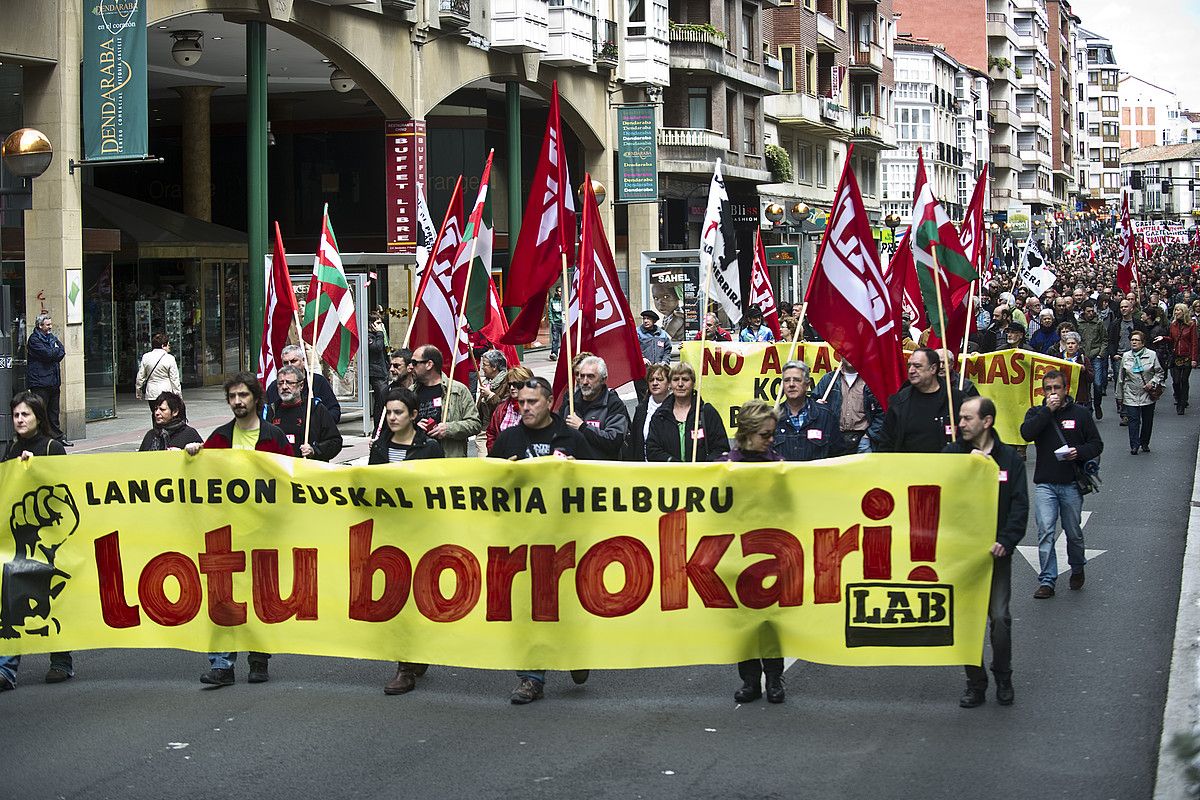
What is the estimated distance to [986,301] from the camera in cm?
3095

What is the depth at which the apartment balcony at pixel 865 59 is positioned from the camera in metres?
66.4

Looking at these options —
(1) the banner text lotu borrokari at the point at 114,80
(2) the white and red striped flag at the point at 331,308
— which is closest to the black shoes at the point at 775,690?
(2) the white and red striped flag at the point at 331,308

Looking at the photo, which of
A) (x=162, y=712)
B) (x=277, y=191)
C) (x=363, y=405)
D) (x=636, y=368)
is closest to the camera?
(x=162, y=712)

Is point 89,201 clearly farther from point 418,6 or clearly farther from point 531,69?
point 531,69

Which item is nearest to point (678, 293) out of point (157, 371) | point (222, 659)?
point (157, 371)

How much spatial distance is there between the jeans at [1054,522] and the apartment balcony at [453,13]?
23.2 m

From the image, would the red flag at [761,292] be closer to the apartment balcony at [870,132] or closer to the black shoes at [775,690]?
the black shoes at [775,690]

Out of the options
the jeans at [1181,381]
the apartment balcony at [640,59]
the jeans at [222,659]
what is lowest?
the jeans at [222,659]

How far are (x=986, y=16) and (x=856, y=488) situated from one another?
103696 mm

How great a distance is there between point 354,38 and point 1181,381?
50.7 feet

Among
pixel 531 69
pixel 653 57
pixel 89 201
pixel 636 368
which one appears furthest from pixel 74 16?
pixel 653 57

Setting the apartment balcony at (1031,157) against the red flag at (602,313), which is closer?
the red flag at (602,313)

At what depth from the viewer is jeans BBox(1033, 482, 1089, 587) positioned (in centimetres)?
1102

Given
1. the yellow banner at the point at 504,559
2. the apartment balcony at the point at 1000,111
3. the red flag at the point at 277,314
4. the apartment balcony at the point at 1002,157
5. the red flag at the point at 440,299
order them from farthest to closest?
the apartment balcony at the point at 1002,157, the apartment balcony at the point at 1000,111, the red flag at the point at 277,314, the red flag at the point at 440,299, the yellow banner at the point at 504,559
